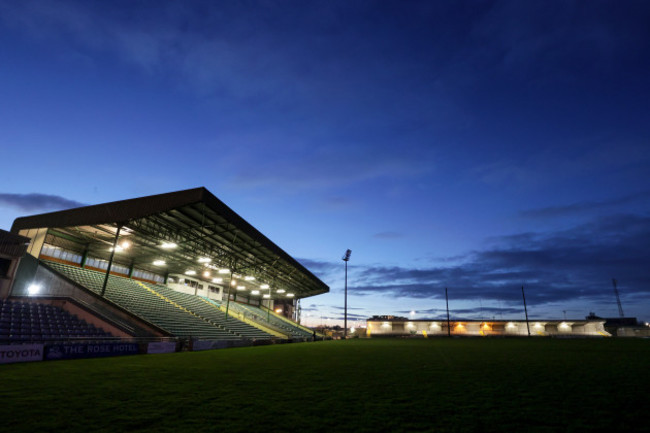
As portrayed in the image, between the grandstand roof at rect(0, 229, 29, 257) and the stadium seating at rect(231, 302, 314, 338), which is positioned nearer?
the grandstand roof at rect(0, 229, 29, 257)

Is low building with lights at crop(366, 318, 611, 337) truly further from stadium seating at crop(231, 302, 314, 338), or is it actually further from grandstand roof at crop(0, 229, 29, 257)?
grandstand roof at crop(0, 229, 29, 257)

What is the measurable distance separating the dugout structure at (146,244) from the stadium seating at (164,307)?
0.30m

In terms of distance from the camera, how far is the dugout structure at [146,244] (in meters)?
20.6

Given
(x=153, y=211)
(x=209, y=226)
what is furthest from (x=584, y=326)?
(x=153, y=211)

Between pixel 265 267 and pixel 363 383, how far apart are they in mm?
30604

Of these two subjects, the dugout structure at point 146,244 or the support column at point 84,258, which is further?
the support column at point 84,258

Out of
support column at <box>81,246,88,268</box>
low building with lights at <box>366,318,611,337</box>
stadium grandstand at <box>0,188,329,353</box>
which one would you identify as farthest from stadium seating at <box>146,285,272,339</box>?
low building with lights at <box>366,318,611,337</box>

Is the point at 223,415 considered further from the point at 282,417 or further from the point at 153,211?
the point at 153,211

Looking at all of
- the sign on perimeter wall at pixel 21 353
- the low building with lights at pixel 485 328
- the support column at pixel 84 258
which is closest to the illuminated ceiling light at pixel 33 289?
the support column at pixel 84 258

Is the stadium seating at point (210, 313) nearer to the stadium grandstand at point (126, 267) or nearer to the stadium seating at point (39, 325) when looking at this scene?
the stadium grandstand at point (126, 267)

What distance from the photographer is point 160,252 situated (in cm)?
3117

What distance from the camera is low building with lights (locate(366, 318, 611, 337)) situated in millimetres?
63250

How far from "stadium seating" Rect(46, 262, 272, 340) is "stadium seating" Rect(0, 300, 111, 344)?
333 centimetres

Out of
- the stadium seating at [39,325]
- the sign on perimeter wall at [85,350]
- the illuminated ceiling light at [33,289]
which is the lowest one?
the sign on perimeter wall at [85,350]
